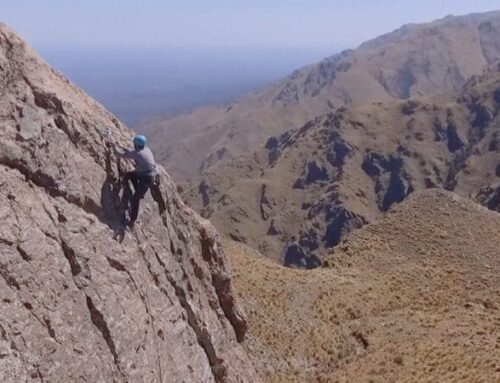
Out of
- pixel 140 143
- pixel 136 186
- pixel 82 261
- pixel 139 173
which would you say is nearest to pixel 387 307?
pixel 136 186

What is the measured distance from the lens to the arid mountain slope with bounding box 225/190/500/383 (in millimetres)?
26531

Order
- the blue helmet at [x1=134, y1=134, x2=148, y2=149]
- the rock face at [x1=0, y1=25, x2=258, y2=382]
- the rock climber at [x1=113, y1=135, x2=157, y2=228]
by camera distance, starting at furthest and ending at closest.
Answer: the blue helmet at [x1=134, y1=134, x2=148, y2=149]
the rock climber at [x1=113, y1=135, x2=157, y2=228]
the rock face at [x1=0, y1=25, x2=258, y2=382]

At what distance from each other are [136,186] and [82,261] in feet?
9.71

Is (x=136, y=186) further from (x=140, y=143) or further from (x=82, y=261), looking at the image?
(x=82, y=261)

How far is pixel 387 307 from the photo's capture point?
34062mm

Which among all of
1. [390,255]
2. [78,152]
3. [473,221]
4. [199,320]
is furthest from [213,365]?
[473,221]

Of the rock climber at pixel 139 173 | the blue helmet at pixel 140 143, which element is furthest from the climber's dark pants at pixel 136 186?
the blue helmet at pixel 140 143

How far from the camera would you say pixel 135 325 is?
17219 millimetres

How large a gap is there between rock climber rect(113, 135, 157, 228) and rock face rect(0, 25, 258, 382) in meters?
0.41

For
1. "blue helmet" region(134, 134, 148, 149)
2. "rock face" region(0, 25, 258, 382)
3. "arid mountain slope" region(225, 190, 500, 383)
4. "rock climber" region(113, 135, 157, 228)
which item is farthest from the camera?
"arid mountain slope" region(225, 190, 500, 383)

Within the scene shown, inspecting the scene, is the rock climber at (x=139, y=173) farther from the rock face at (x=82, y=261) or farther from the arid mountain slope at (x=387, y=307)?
the arid mountain slope at (x=387, y=307)

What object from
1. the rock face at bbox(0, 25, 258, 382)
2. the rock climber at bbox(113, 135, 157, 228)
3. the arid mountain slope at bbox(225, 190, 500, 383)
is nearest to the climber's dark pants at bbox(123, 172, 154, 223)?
the rock climber at bbox(113, 135, 157, 228)

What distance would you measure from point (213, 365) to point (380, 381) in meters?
8.31

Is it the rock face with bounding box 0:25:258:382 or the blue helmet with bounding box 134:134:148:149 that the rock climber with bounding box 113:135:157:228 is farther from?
the rock face with bounding box 0:25:258:382
